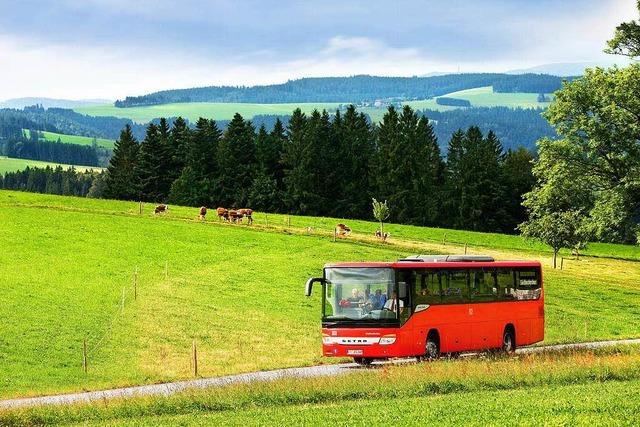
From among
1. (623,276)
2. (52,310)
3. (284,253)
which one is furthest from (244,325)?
(623,276)

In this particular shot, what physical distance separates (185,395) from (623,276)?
63.1 m

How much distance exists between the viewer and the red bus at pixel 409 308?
3447 centimetres

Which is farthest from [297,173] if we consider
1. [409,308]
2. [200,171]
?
[409,308]

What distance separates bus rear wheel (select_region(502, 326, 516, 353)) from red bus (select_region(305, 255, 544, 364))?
2.39 feet

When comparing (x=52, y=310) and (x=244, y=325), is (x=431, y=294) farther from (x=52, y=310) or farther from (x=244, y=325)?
(x=52, y=310)

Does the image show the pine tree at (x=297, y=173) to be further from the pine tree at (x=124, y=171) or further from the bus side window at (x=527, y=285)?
the bus side window at (x=527, y=285)

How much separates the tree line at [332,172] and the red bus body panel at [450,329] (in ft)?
299

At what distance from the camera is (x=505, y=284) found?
40438mm

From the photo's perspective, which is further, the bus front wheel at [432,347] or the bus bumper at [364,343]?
the bus front wheel at [432,347]

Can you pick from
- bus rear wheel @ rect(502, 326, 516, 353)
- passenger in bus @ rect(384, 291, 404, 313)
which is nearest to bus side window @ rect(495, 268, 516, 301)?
bus rear wheel @ rect(502, 326, 516, 353)

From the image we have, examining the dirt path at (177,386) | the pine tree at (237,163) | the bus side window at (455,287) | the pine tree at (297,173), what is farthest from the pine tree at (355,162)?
the dirt path at (177,386)

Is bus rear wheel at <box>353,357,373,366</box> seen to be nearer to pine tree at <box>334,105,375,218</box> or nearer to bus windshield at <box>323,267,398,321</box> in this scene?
bus windshield at <box>323,267,398,321</box>

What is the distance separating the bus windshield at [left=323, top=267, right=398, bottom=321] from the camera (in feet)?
113

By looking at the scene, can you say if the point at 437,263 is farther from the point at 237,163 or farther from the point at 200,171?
the point at 200,171
